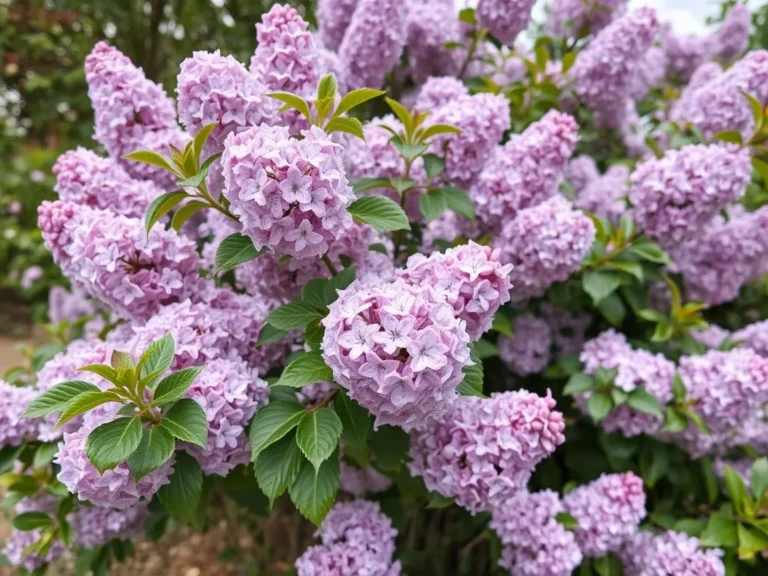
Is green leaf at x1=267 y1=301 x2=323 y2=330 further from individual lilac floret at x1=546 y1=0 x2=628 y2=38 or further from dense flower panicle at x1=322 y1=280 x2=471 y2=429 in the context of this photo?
individual lilac floret at x1=546 y1=0 x2=628 y2=38

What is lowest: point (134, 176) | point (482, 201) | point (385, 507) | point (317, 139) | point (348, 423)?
point (385, 507)

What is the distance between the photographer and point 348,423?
1.20 meters

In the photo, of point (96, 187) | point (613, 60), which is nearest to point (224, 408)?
point (96, 187)

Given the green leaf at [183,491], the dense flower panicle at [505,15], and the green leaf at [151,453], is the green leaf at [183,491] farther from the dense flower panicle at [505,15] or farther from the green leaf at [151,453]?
the dense flower panicle at [505,15]

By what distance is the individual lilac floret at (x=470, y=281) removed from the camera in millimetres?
1045

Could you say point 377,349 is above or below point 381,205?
below

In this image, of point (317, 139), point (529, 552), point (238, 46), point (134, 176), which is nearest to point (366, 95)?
point (317, 139)

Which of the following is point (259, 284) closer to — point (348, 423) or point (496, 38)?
point (348, 423)

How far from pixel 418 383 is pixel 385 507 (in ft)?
3.44

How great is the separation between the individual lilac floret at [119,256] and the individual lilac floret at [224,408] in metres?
0.26

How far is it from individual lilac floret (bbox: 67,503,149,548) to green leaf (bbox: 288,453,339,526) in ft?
2.60

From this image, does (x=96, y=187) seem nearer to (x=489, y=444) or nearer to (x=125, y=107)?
(x=125, y=107)

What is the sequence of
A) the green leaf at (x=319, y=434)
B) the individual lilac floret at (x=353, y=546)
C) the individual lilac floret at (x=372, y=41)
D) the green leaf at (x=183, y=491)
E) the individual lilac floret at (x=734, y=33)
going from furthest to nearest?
1. the individual lilac floret at (x=734, y=33)
2. the individual lilac floret at (x=372, y=41)
3. the individual lilac floret at (x=353, y=546)
4. the green leaf at (x=183, y=491)
5. the green leaf at (x=319, y=434)

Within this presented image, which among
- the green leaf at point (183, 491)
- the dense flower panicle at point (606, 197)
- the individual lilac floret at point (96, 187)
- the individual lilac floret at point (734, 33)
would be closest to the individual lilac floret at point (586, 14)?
the dense flower panicle at point (606, 197)
